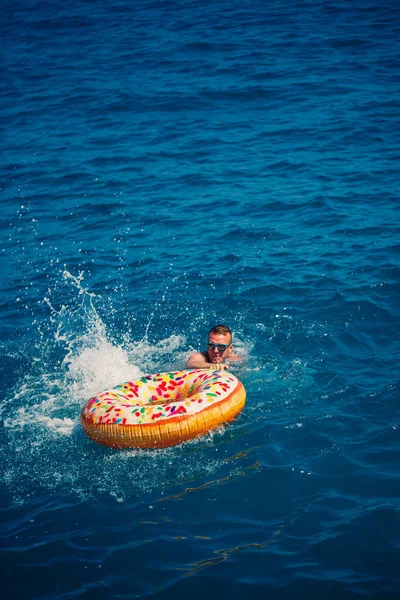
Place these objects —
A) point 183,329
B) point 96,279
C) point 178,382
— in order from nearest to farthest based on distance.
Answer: point 178,382, point 183,329, point 96,279

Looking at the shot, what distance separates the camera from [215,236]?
12.3 m

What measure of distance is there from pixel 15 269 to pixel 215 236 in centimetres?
375

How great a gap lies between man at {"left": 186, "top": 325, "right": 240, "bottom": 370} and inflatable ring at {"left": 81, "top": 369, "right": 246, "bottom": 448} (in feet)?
2.34

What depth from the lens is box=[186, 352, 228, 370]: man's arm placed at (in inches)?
337

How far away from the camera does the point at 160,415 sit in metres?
7.03

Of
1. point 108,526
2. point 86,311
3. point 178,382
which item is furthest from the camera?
point 86,311

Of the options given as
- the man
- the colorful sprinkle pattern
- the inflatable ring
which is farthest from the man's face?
the inflatable ring

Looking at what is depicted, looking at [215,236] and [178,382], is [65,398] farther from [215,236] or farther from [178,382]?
[215,236]

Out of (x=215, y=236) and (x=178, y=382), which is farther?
(x=215, y=236)

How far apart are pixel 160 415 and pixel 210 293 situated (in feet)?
12.8

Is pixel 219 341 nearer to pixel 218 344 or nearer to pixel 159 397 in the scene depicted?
pixel 218 344

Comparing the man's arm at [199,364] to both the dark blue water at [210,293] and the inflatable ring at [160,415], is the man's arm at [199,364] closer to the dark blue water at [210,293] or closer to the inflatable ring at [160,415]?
the dark blue water at [210,293]

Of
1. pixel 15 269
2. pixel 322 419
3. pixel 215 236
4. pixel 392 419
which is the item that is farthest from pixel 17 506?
pixel 215 236

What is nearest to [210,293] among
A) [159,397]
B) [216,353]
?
[216,353]
